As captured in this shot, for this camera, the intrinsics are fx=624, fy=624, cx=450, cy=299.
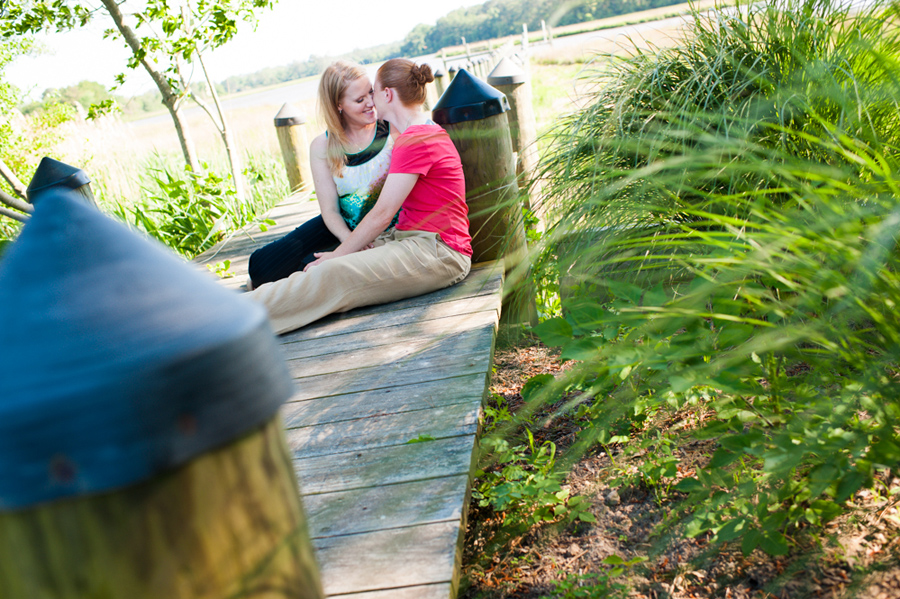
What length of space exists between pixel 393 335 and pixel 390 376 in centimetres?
40

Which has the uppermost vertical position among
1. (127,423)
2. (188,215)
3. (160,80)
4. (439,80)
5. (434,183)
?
(160,80)

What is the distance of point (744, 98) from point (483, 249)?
1671 millimetres

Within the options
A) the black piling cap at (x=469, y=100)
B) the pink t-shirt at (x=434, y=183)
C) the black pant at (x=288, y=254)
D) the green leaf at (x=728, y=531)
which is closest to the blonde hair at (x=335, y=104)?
the black pant at (x=288, y=254)

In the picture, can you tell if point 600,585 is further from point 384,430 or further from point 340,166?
point 340,166

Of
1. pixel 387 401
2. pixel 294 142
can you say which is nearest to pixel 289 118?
pixel 294 142

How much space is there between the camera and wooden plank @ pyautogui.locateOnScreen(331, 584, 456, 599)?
4.26 feet

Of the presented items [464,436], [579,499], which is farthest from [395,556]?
[579,499]

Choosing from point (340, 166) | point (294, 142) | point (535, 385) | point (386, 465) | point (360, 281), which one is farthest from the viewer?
point (294, 142)

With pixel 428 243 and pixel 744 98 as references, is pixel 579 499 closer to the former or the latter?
pixel 744 98

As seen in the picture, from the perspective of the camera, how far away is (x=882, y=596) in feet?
4.11

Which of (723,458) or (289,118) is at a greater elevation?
(289,118)

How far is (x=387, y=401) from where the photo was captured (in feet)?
7.10

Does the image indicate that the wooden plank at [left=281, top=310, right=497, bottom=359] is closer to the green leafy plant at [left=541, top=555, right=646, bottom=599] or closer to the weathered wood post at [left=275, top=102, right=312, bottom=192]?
the green leafy plant at [left=541, top=555, right=646, bottom=599]

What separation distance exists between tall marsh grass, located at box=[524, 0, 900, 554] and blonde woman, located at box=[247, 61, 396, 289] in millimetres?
1394
